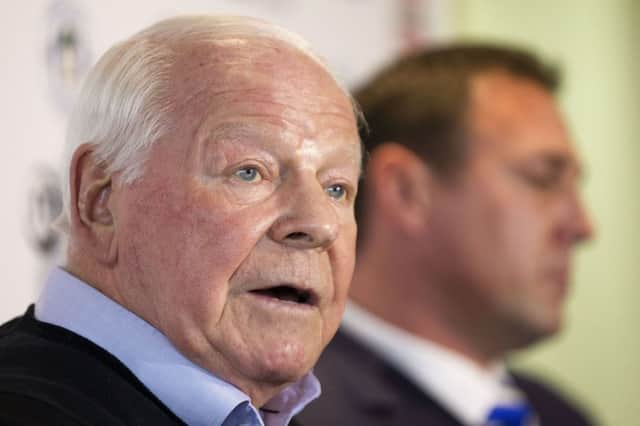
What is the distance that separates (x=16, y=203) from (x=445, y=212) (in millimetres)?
795

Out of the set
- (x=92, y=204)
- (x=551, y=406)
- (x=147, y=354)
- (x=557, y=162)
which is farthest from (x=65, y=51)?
(x=551, y=406)

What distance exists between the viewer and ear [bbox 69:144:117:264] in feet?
3.26

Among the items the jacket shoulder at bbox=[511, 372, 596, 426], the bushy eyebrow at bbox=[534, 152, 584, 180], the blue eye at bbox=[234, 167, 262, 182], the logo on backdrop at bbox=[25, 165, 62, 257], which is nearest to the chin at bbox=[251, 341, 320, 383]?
the blue eye at bbox=[234, 167, 262, 182]

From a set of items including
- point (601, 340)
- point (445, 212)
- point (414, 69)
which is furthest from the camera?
point (601, 340)

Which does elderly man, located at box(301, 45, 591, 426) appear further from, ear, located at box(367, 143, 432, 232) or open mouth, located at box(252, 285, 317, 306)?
open mouth, located at box(252, 285, 317, 306)

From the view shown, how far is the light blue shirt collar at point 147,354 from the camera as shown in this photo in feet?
3.14

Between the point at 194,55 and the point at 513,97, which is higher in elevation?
Result: the point at 194,55

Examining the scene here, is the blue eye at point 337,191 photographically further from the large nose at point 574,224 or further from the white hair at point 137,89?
the large nose at point 574,224

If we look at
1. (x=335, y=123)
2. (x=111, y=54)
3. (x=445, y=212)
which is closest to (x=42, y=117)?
(x=111, y=54)

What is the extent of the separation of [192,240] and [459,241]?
1026 millimetres

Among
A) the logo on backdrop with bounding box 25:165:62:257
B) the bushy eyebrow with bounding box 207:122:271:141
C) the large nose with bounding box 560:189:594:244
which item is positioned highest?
the bushy eyebrow with bounding box 207:122:271:141

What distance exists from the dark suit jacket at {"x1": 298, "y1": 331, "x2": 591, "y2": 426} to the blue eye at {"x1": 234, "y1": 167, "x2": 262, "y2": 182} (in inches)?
29.3

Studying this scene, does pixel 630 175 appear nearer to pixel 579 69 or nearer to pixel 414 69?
pixel 579 69

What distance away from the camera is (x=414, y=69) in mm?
2059
